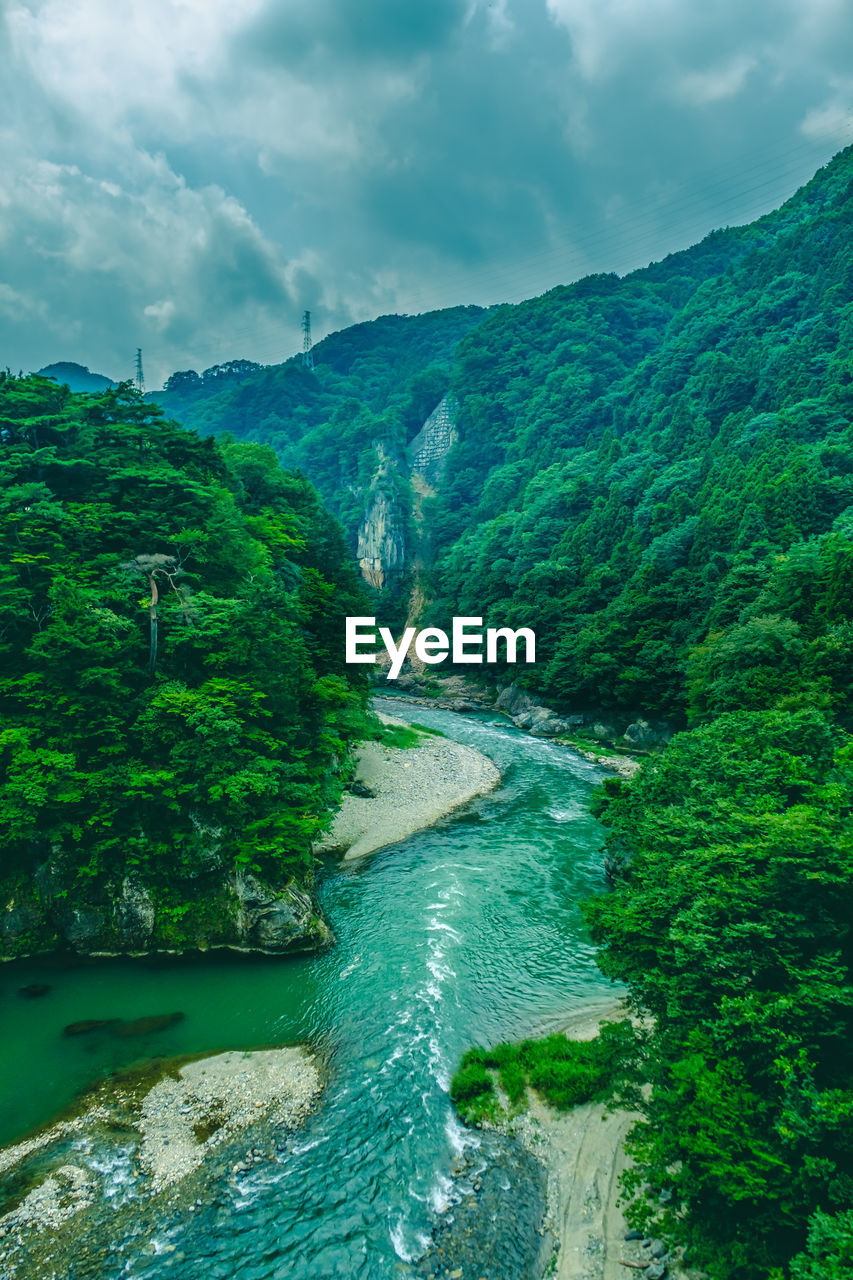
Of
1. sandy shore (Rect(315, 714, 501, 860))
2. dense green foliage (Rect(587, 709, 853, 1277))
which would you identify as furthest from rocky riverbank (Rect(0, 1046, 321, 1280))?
sandy shore (Rect(315, 714, 501, 860))

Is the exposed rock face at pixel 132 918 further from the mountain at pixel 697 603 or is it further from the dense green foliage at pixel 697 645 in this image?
the mountain at pixel 697 603

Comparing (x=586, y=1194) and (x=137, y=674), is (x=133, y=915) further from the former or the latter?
(x=586, y=1194)

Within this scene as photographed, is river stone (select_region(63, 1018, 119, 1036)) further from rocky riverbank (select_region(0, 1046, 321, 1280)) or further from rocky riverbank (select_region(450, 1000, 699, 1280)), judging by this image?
rocky riverbank (select_region(450, 1000, 699, 1280))

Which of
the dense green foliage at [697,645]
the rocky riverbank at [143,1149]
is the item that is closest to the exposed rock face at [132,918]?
the dense green foliage at [697,645]

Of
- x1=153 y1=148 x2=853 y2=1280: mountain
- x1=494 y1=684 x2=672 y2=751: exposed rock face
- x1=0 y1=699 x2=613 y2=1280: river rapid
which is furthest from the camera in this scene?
x1=494 y1=684 x2=672 y2=751: exposed rock face

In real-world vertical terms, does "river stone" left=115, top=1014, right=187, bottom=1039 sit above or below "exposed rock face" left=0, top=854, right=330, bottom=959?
below
